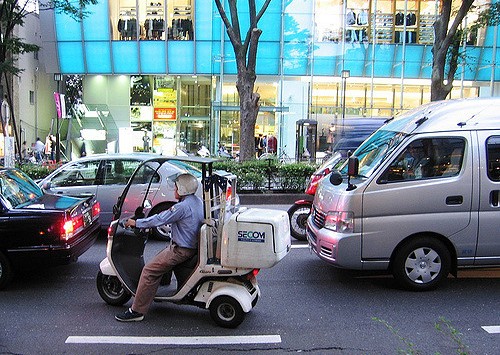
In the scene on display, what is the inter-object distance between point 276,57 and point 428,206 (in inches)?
943

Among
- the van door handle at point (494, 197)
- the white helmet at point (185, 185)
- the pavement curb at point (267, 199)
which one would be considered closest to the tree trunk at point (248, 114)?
the pavement curb at point (267, 199)

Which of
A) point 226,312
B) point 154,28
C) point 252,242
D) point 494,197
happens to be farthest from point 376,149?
point 154,28

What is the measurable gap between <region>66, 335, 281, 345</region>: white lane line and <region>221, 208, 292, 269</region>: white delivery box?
70cm

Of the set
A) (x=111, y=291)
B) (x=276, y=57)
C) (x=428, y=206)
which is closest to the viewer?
(x=111, y=291)

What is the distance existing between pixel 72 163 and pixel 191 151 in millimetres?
21508

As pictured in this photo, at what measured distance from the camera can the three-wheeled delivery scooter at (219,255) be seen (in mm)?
4730

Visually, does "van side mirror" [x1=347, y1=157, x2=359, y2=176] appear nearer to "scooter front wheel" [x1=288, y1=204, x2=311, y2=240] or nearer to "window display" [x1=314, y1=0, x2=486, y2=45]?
"scooter front wheel" [x1=288, y1=204, x2=311, y2=240]

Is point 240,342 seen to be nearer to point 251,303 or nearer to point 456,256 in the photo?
point 251,303

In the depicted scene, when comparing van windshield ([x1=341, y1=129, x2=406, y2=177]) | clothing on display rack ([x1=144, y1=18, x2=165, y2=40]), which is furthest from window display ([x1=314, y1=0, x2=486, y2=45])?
van windshield ([x1=341, y1=129, x2=406, y2=177])

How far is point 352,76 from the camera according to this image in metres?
29.1

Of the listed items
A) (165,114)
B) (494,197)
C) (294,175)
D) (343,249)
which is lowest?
(294,175)

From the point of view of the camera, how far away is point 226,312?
16.4ft

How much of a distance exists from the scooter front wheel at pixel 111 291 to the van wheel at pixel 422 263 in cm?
328

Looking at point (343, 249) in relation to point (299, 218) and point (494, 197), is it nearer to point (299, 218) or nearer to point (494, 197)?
point (494, 197)
